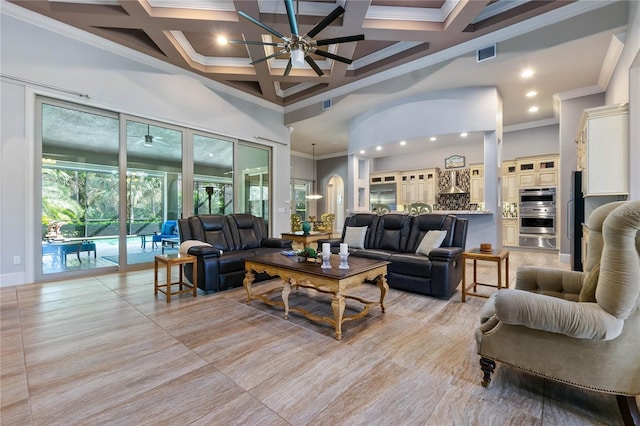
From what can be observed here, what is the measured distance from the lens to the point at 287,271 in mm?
2785

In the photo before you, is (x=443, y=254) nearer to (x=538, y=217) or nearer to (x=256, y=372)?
(x=256, y=372)

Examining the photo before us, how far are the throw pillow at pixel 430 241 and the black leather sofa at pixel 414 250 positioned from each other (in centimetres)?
8

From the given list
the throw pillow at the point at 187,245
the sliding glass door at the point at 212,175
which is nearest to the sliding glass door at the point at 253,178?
the sliding glass door at the point at 212,175

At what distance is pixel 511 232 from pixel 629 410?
23.9ft

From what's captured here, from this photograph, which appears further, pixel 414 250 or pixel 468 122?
pixel 468 122

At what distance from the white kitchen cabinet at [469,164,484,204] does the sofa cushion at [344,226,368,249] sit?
5.07 meters

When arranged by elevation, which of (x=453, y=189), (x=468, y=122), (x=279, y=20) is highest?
(x=279, y=20)

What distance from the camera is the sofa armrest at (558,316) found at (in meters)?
1.34

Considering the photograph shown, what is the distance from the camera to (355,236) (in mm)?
4473

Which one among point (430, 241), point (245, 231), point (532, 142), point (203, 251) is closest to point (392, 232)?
point (430, 241)

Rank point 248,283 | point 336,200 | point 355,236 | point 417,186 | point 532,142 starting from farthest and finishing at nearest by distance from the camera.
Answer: point 336,200 < point 417,186 < point 532,142 < point 355,236 < point 248,283

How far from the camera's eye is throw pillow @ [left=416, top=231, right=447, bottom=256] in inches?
146

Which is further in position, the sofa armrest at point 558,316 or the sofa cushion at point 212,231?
the sofa cushion at point 212,231

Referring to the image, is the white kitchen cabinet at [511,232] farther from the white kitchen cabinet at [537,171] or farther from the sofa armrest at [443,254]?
the sofa armrest at [443,254]
